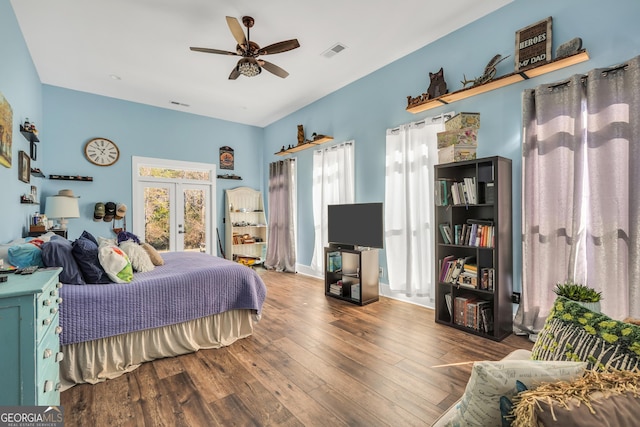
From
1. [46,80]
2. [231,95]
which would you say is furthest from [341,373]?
[46,80]

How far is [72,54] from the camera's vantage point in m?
3.66

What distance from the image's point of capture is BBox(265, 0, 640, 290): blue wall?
234 centimetres

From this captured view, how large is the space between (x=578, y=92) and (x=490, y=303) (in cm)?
193

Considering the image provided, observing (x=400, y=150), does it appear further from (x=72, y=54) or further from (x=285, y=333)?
(x=72, y=54)

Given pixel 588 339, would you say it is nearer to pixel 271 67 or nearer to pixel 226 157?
pixel 271 67

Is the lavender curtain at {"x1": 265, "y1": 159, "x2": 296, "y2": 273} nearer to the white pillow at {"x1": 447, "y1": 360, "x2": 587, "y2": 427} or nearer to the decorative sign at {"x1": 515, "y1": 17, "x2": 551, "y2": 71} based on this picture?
the decorative sign at {"x1": 515, "y1": 17, "x2": 551, "y2": 71}

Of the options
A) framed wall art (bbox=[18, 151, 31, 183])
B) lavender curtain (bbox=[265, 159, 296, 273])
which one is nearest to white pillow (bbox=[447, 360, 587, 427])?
framed wall art (bbox=[18, 151, 31, 183])

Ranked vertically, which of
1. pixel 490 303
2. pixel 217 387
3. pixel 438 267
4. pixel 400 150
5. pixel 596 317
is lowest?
pixel 217 387

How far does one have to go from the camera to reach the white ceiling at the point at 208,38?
286cm

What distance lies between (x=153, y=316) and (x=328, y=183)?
3.25m

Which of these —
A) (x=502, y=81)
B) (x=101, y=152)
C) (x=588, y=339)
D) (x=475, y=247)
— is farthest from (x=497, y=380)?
(x=101, y=152)

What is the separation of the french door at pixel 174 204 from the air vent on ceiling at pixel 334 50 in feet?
11.2

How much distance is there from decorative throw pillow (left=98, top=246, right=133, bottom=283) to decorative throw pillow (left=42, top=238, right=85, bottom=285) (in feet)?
0.53

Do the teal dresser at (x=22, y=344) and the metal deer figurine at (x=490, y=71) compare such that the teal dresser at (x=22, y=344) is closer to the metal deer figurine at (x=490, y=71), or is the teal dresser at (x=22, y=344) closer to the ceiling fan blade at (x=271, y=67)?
the ceiling fan blade at (x=271, y=67)
